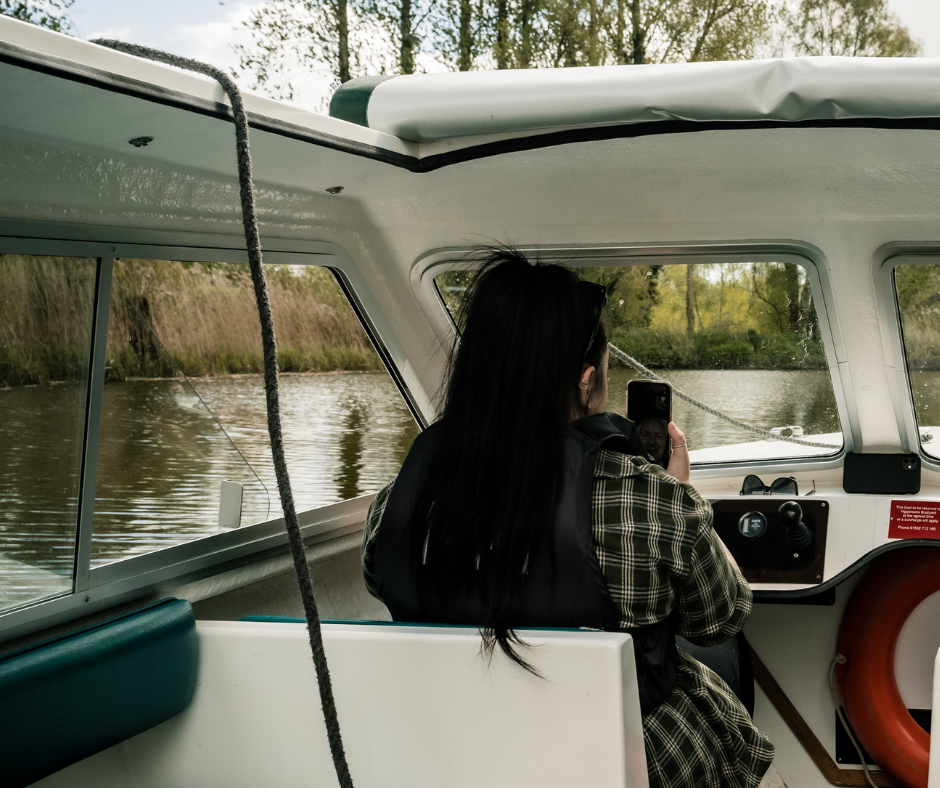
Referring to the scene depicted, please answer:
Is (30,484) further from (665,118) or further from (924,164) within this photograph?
(924,164)

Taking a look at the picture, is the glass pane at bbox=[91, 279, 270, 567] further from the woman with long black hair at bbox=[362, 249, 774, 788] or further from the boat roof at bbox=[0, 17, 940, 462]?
the woman with long black hair at bbox=[362, 249, 774, 788]

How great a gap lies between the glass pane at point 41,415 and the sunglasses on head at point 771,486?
6.54 ft

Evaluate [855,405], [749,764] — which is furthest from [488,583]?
[855,405]

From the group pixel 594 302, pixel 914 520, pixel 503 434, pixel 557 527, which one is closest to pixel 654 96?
pixel 594 302

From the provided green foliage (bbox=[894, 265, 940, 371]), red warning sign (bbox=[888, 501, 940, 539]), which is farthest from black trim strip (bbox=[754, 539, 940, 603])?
green foliage (bbox=[894, 265, 940, 371])

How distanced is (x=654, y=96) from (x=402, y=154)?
0.58 metres

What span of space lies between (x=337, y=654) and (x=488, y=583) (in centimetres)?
28

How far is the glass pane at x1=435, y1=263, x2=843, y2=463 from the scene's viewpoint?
275cm

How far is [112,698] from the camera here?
4.97 feet

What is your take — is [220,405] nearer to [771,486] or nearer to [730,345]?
[730,345]

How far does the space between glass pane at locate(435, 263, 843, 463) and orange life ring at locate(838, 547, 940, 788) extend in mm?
450

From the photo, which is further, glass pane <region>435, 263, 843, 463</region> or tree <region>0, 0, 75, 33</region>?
tree <region>0, 0, 75, 33</region>

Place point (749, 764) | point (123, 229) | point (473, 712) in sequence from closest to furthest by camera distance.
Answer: point (473, 712), point (749, 764), point (123, 229)

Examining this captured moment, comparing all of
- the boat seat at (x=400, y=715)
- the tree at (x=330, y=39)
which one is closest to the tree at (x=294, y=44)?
the tree at (x=330, y=39)
